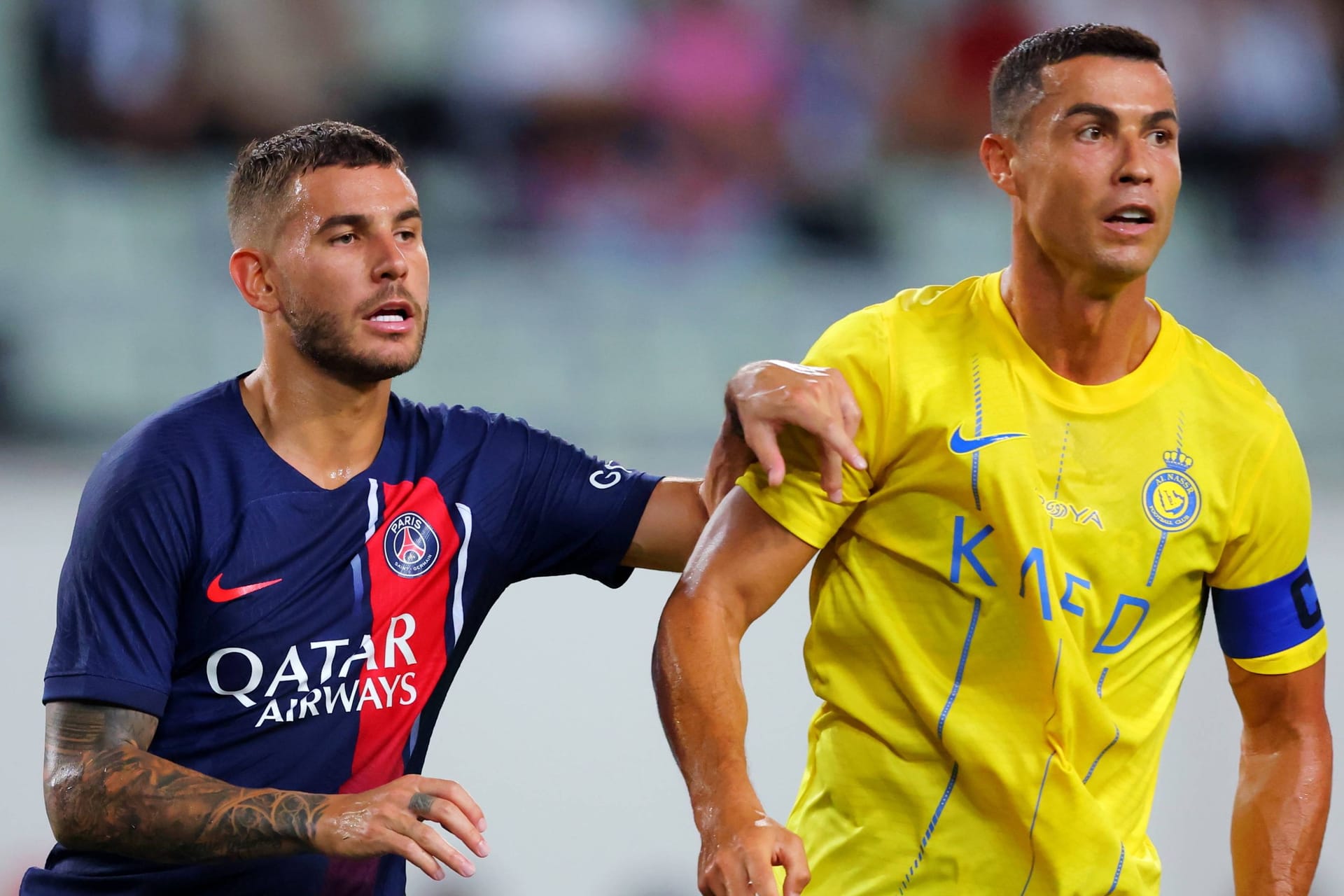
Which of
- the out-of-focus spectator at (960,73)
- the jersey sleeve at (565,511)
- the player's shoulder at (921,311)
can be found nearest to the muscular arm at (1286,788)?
the player's shoulder at (921,311)

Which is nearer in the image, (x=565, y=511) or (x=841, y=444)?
(x=841, y=444)

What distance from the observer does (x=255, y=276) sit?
8.57 ft

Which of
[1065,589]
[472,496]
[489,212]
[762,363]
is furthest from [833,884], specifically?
[489,212]

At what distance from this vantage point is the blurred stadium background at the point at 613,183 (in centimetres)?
538

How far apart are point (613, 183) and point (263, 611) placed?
362 centimetres

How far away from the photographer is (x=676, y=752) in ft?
6.36

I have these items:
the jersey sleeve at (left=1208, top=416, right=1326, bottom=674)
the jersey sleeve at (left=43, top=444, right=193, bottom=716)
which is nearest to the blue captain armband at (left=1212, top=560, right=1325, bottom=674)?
the jersey sleeve at (left=1208, top=416, right=1326, bottom=674)

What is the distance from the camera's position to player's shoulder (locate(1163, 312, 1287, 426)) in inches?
83.5

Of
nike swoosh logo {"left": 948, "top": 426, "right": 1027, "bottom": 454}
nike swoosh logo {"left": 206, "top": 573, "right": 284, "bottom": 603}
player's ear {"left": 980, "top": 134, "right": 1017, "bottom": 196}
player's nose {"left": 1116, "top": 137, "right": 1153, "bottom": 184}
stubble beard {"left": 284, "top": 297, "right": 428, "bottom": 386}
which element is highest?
player's ear {"left": 980, "top": 134, "right": 1017, "bottom": 196}

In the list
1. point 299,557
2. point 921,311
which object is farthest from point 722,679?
point 299,557

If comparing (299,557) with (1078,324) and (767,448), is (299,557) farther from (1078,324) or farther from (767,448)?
(1078,324)

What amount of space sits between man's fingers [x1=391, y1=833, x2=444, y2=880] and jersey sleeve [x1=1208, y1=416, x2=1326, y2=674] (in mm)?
1169

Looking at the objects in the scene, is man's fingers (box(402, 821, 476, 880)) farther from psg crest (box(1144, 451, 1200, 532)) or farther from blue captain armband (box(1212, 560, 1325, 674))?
blue captain armband (box(1212, 560, 1325, 674))

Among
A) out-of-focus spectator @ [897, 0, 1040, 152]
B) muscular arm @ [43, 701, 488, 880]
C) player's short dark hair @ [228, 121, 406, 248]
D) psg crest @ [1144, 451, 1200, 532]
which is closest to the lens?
muscular arm @ [43, 701, 488, 880]
